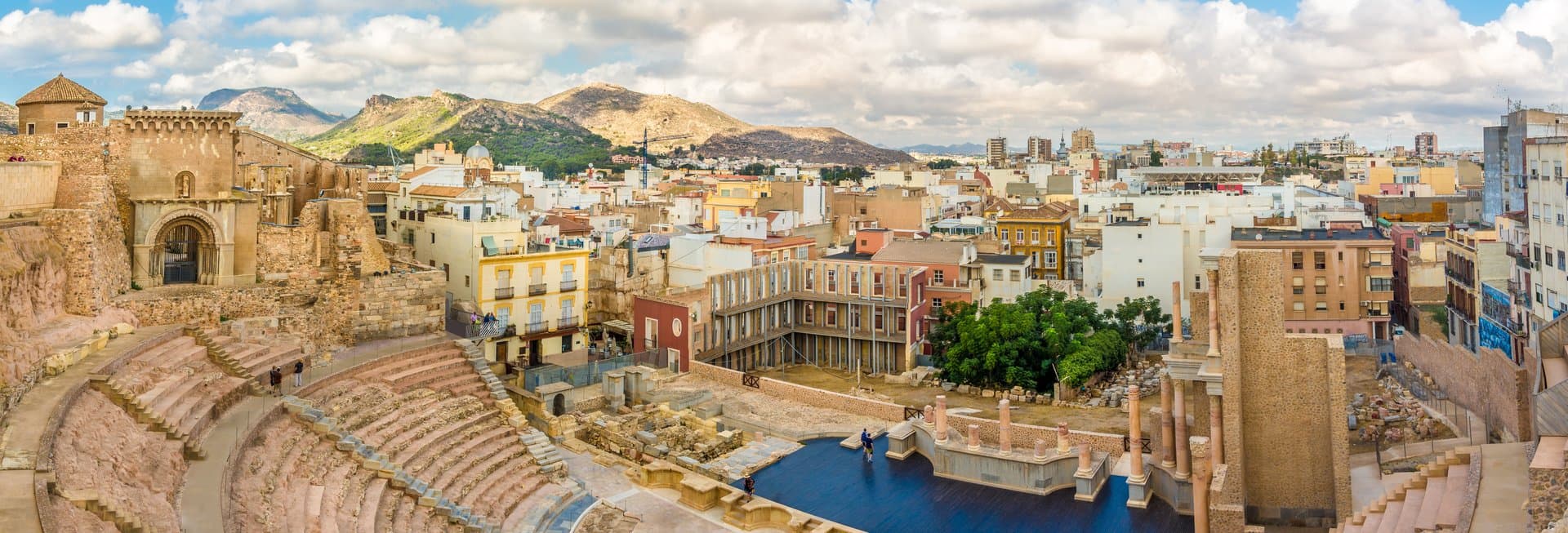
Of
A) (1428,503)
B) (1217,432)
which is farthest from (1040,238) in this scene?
(1428,503)

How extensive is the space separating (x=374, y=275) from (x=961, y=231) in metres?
40.9

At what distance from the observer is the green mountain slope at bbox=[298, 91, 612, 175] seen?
157000 millimetres

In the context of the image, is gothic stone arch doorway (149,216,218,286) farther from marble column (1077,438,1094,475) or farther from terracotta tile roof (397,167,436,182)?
marble column (1077,438,1094,475)

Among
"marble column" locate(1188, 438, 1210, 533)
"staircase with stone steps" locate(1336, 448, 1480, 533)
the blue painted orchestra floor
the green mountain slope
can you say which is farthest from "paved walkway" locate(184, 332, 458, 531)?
the green mountain slope

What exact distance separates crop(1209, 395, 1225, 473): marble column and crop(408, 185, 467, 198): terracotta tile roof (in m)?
33.6

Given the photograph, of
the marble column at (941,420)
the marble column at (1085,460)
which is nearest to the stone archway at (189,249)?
the marble column at (941,420)

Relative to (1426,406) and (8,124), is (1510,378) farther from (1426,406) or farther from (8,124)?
(8,124)

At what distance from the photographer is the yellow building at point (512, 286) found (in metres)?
40.8

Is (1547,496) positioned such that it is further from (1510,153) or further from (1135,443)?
(1510,153)

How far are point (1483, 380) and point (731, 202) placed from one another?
5147 cm

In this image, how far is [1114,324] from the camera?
1833 inches

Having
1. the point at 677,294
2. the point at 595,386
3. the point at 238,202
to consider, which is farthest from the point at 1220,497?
the point at 238,202

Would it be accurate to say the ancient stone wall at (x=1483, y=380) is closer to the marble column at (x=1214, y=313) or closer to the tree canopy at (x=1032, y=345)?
the marble column at (x=1214, y=313)

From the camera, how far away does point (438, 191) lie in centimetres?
4850
